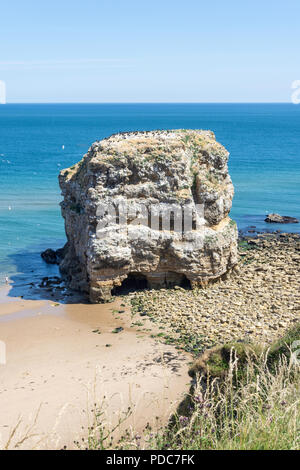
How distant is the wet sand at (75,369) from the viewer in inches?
539

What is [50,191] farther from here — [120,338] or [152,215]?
[120,338]

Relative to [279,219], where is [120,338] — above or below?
below

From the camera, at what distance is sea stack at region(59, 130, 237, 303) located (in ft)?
76.4

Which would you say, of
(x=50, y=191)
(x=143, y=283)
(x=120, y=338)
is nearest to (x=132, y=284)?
(x=143, y=283)

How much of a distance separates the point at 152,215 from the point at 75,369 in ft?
31.2

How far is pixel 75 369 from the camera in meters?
17.3

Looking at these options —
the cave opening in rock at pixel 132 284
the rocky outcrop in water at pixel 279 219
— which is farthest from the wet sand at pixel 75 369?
the rocky outcrop in water at pixel 279 219

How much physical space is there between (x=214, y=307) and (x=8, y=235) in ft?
72.3

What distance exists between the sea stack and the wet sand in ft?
7.93

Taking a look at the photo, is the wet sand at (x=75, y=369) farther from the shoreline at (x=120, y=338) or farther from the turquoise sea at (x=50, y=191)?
the turquoise sea at (x=50, y=191)

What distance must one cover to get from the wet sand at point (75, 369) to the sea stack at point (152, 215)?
242 cm

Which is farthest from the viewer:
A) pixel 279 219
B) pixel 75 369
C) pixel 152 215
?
pixel 279 219

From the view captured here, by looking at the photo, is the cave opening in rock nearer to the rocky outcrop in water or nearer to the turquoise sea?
the turquoise sea
